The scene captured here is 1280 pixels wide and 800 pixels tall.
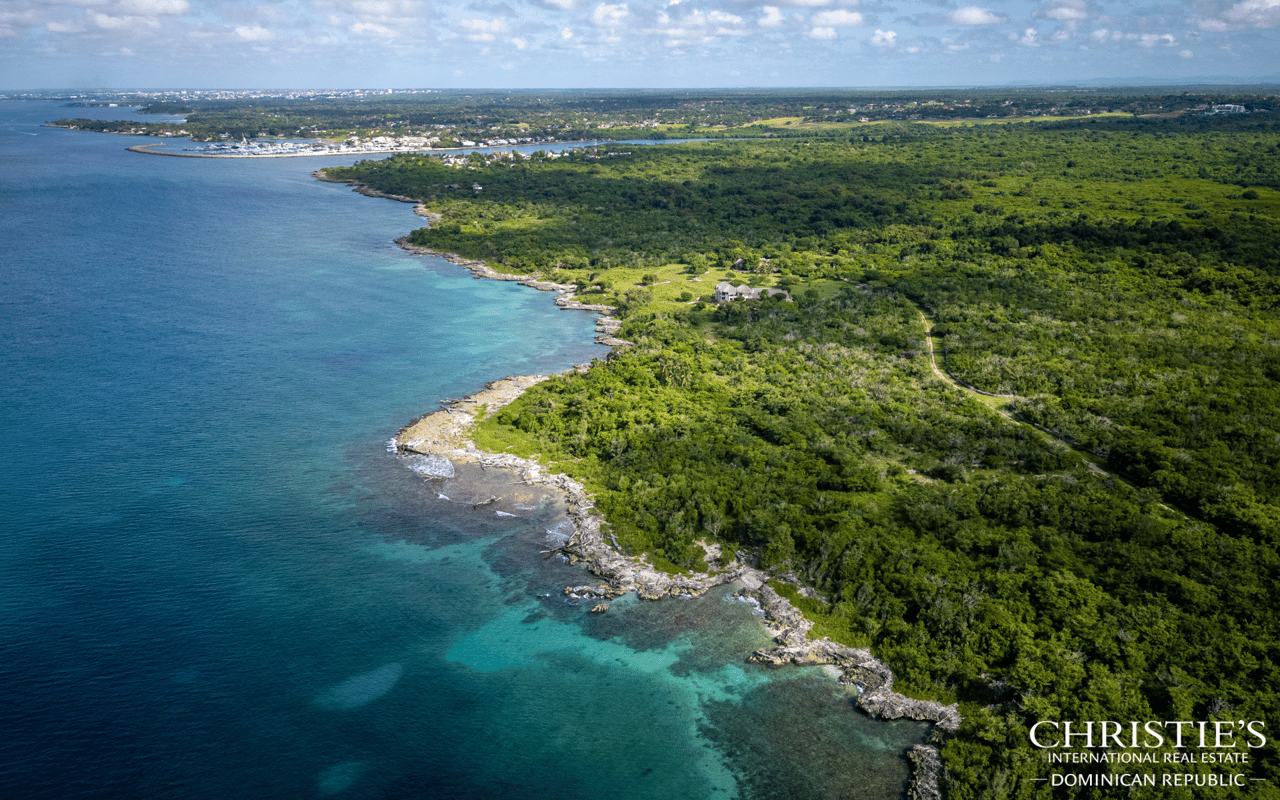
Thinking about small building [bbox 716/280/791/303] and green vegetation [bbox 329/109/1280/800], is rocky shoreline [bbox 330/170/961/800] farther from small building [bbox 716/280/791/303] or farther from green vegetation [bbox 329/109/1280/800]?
small building [bbox 716/280/791/303]

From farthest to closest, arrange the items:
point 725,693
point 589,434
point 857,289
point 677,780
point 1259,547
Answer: point 857,289 → point 589,434 → point 1259,547 → point 725,693 → point 677,780

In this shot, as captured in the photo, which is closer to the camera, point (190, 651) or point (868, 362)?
point (190, 651)

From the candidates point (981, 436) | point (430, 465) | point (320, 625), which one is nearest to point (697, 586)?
point (320, 625)

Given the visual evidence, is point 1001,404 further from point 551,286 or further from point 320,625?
point 551,286

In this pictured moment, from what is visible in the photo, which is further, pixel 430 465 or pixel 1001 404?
pixel 1001 404

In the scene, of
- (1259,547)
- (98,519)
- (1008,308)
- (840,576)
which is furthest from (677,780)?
(1008,308)

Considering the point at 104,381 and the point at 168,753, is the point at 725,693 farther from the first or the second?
the point at 104,381
